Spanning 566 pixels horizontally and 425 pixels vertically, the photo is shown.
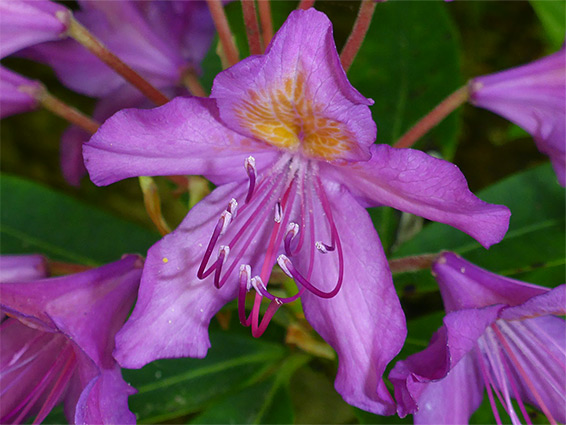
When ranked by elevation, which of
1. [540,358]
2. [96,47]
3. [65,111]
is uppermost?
[96,47]

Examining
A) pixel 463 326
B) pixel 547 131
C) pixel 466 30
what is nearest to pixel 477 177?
pixel 466 30

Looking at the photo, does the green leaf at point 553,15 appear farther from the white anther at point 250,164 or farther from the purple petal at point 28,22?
the purple petal at point 28,22

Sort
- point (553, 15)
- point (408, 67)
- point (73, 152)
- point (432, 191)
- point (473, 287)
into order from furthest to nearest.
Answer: point (408, 67), point (73, 152), point (553, 15), point (473, 287), point (432, 191)

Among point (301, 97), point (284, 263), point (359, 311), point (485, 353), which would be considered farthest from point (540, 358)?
point (301, 97)

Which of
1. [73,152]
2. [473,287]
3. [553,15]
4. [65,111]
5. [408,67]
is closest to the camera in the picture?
[473,287]

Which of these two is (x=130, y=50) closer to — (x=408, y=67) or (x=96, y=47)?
(x=96, y=47)

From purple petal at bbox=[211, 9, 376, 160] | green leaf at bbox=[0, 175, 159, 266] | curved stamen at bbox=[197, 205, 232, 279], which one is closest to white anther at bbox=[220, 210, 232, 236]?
curved stamen at bbox=[197, 205, 232, 279]

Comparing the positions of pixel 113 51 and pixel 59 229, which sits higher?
pixel 113 51
